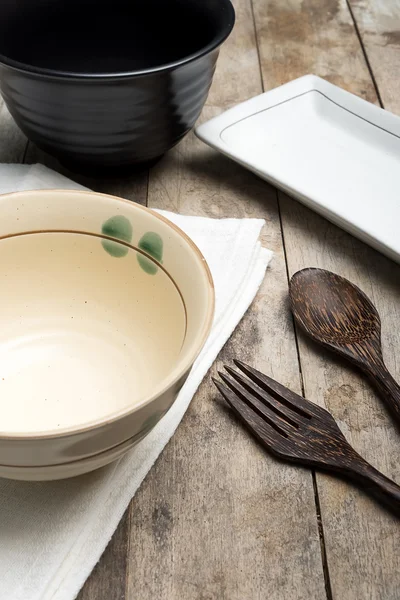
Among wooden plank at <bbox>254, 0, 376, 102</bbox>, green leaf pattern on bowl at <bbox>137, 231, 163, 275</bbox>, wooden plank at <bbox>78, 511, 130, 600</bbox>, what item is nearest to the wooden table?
wooden plank at <bbox>78, 511, 130, 600</bbox>

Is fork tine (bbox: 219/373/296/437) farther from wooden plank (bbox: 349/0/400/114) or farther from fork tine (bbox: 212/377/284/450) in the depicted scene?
wooden plank (bbox: 349/0/400/114)

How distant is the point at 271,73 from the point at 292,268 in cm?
44

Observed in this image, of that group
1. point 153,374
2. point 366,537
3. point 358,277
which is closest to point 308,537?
point 366,537

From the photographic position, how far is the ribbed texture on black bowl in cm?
67

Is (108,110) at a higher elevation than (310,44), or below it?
higher

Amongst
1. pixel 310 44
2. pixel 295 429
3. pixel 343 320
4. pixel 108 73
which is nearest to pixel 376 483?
pixel 295 429

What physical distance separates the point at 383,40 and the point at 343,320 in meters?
0.69

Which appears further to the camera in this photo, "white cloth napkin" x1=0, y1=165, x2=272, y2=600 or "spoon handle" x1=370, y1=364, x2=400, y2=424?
"spoon handle" x1=370, y1=364, x2=400, y2=424

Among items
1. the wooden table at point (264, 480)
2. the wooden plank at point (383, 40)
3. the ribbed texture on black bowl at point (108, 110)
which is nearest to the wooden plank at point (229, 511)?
the wooden table at point (264, 480)

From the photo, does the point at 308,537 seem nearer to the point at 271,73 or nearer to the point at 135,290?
the point at 135,290

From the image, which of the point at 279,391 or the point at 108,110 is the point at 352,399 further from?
the point at 108,110

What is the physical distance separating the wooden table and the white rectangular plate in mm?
37

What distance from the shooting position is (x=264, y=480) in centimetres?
52

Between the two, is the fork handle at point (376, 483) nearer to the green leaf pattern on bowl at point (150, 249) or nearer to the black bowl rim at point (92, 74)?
the green leaf pattern on bowl at point (150, 249)
